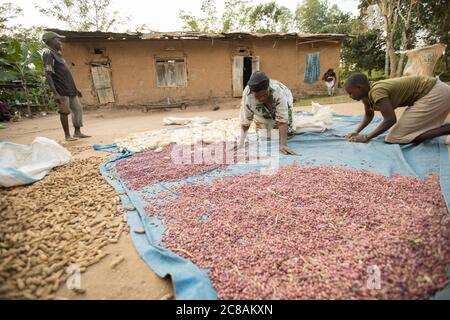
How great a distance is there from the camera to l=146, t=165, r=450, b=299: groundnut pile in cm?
114

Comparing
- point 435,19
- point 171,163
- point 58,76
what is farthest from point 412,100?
point 435,19

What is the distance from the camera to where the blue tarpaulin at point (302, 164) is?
1268mm

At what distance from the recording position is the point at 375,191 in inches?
78.7

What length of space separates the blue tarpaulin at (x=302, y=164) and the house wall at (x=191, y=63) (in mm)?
6643

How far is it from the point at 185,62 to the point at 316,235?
9.94m

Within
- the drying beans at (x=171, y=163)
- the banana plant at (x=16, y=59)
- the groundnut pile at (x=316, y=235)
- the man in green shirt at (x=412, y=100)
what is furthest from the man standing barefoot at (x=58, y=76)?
the banana plant at (x=16, y=59)

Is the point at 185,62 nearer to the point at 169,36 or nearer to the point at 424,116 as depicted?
the point at 169,36

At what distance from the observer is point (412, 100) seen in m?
3.00

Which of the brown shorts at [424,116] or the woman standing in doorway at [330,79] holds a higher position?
the woman standing in doorway at [330,79]

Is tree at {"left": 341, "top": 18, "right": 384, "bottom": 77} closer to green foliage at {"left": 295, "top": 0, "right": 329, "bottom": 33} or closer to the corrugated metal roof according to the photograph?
the corrugated metal roof

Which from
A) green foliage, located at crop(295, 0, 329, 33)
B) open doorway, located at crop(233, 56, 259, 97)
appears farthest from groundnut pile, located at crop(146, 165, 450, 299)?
green foliage, located at crop(295, 0, 329, 33)

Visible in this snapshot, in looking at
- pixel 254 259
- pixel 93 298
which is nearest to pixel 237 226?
pixel 254 259

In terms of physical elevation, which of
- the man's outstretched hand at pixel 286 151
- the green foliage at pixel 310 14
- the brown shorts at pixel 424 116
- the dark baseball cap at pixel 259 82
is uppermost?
the green foliage at pixel 310 14

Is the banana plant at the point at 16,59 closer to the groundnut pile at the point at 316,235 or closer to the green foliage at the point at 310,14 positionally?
the groundnut pile at the point at 316,235
